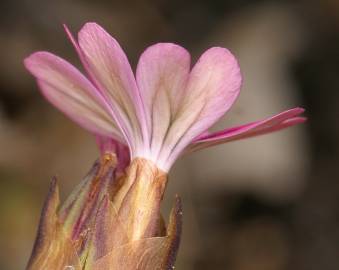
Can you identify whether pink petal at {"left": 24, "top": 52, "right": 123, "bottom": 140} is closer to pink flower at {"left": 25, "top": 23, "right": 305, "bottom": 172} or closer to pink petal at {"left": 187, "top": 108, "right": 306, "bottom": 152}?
pink flower at {"left": 25, "top": 23, "right": 305, "bottom": 172}

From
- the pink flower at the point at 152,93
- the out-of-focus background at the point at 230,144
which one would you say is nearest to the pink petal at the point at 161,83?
the pink flower at the point at 152,93

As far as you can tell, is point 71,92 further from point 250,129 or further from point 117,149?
point 250,129

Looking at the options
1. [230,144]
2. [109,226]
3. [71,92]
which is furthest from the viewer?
[230,144]

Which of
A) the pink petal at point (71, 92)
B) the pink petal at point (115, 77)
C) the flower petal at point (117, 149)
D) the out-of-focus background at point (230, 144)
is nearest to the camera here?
the pink petal at point (115, 77)

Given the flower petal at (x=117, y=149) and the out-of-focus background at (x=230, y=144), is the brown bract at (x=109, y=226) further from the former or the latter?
the out-of-focus background at (x=230, y=144)

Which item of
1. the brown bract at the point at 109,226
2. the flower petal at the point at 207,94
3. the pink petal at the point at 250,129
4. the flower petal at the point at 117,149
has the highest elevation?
the flower petal at the point at 207,94

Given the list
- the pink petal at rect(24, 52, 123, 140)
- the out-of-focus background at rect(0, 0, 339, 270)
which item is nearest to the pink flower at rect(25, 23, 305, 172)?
the pink petal at rect(24, 52, 123, 140)

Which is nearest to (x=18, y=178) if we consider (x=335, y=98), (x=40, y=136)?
(x=40, y=136)

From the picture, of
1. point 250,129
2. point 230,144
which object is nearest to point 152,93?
point 250,129
